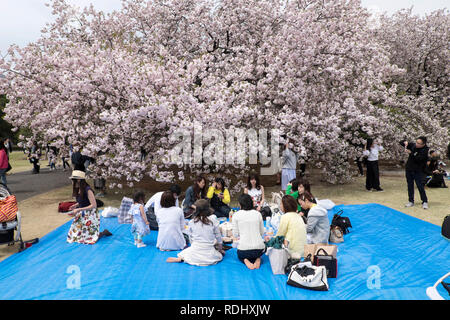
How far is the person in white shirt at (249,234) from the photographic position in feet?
16.6

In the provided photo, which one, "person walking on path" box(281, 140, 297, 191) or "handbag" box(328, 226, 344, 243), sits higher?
"person walking on path" box(281, 140, 297, 191)

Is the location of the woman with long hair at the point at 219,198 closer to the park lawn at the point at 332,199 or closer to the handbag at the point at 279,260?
the park lawn at the point at 332,199

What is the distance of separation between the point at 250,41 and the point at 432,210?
328 inches

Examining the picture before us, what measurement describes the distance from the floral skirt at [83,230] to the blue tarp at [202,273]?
0.54 feet

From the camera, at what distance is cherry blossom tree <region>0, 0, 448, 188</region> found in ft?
31.7

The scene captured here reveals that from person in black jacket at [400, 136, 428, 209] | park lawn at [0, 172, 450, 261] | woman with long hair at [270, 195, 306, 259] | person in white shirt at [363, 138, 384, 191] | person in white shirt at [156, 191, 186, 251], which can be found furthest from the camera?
person in white shirt at [363, 138, 384, 191]

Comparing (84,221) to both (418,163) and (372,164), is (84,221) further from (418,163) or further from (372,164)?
(372,164)

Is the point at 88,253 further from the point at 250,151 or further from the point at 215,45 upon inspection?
the point at 215,45

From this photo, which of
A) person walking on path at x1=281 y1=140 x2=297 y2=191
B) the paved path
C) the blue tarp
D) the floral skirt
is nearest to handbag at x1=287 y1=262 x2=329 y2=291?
the blue tarp

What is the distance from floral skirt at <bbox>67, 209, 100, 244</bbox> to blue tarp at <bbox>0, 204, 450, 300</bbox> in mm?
164

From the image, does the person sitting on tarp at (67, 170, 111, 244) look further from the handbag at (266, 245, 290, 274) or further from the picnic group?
the handbag at (266, 245, 290, 274)

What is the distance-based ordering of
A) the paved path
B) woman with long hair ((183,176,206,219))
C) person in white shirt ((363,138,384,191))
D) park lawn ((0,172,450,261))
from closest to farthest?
1. woman with long hair ((183,176,206,219))
2. park lawn ((0,172,450,261))
3. person in white shirt ((363,138,384,191))
4. the paved path

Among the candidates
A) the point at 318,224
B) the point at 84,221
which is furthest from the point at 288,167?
the point at 84,221

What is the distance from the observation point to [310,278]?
13.7 feet
